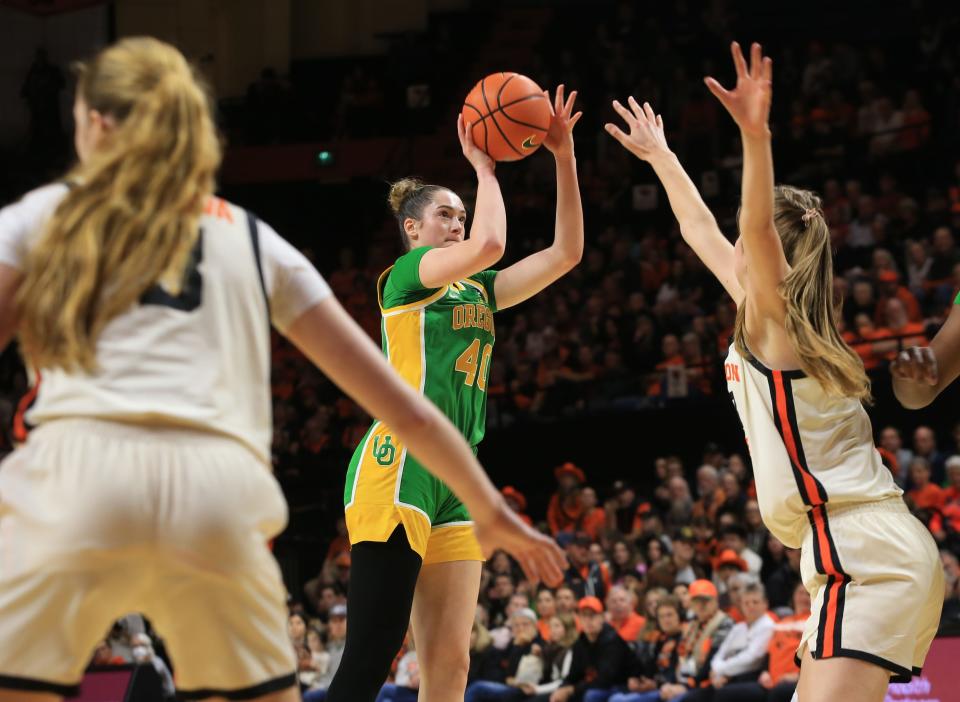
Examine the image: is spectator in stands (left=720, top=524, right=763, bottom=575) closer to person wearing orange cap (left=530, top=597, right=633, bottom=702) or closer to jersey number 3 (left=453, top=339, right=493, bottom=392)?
person wearing orange cap (left=530, top=597, right=633, bottom=702)

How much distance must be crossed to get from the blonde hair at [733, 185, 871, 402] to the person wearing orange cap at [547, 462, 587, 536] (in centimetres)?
870

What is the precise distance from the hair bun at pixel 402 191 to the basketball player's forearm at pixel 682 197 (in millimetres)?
999

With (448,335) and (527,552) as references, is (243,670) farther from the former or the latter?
(448,335)

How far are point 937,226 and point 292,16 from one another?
12220 millimetres

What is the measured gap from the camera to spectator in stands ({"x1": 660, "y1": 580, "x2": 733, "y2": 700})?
9.20 metres

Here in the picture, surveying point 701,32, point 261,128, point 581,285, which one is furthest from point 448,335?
point 261,128

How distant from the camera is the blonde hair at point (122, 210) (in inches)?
92.3

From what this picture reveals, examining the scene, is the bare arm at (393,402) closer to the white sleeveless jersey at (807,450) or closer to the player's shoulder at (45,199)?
the player's shoulder at (45,199)

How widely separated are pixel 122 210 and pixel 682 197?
9.26ft

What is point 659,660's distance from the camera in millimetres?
9547

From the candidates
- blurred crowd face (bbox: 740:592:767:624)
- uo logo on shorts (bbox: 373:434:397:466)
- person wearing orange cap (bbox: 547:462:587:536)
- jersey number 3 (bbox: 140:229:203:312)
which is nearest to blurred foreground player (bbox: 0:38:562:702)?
jersey number 3 (bbox: 140:229:203:312)

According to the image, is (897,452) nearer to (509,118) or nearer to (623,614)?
(623,614)

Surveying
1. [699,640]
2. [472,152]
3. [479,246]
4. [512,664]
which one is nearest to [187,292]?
[479,246]

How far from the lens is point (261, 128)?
64.6 ft
